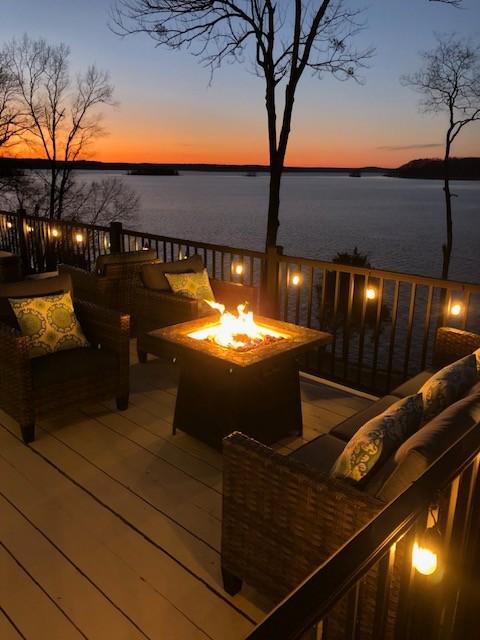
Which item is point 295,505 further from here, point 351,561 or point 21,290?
point 21,290

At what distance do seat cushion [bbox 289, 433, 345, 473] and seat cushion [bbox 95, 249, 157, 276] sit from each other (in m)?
3.12

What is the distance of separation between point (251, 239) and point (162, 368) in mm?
38101

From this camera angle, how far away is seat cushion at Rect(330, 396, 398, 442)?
249cm

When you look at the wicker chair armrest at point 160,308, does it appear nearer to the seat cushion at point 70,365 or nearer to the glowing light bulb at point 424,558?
the seat cushion at point 70,365

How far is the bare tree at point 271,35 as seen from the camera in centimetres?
780

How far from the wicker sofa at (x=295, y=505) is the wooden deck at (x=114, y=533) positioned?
232 mm

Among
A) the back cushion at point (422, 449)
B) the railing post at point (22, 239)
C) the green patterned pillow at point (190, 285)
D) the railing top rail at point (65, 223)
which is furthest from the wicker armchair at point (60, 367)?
the railing post at point (22, 239)

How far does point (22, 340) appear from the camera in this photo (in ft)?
9.88

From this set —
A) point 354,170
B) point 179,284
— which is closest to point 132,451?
point 179,284

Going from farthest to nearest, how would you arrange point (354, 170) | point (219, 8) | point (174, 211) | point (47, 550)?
point (174, 211), point (354, 170), point (219, 8), point (47, 550)

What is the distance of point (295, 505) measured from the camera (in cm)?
175

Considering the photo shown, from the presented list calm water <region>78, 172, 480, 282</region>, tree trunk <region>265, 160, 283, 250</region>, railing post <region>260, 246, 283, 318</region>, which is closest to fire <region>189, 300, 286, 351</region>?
railing post <region>260, 246, 283, 318</region>

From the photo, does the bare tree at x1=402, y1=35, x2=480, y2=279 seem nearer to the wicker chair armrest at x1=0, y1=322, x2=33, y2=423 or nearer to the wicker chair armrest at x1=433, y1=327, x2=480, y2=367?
the wicker chair armrest at x1=433, y1=327, x2=480, y2=367

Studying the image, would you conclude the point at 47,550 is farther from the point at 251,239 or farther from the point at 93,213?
the point at 251,239
